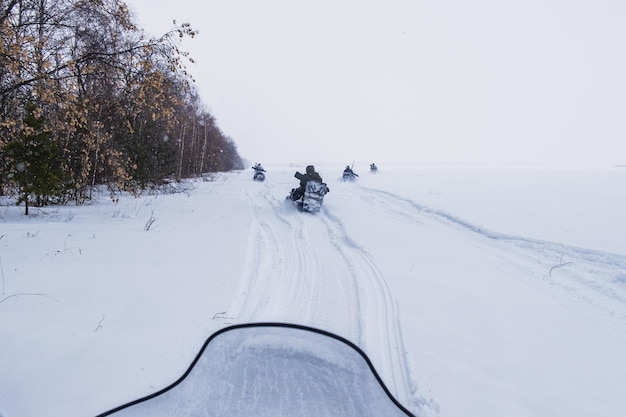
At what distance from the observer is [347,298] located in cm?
365

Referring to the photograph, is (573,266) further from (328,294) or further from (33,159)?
(33,159)

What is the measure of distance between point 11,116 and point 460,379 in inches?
327

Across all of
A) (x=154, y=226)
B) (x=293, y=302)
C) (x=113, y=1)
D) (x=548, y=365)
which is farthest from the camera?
(x=154, y=226)

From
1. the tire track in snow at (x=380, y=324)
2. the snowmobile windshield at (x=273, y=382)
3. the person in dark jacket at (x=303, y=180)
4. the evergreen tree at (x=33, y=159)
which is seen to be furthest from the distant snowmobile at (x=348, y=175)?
the snowmobile windshield at (x=273, y=382)

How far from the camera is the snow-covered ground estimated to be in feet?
6.74

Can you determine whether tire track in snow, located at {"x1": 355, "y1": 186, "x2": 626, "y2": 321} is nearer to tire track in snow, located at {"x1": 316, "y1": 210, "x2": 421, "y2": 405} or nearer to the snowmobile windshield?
Result: tire track in snow, located at {"x1": 316, "y1": 210, "x2": 421, "y2": 405}

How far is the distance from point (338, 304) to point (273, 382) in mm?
1509

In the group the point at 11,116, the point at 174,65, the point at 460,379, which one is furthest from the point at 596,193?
the point at 11,116

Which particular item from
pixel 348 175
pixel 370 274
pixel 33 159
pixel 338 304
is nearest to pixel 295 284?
pixel 338 304

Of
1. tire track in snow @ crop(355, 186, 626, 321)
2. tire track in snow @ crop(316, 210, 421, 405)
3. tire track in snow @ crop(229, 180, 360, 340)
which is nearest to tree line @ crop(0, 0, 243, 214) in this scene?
tire track in snow @ crop(229, 180, 360, 340)

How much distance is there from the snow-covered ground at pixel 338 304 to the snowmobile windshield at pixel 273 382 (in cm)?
14

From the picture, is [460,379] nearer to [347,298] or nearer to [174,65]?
[347,298]

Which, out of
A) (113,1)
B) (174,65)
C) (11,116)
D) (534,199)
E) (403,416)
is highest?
(113,1)

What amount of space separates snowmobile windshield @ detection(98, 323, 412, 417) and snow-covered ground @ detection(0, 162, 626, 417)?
0.14 meters
